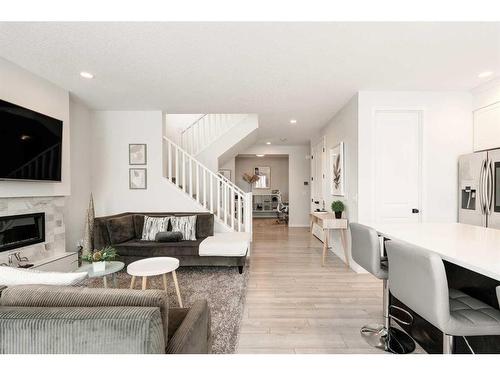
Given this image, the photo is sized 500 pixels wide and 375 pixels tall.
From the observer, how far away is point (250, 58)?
2.51 m

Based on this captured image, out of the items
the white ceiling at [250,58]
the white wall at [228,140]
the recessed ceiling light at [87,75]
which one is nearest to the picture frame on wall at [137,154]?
the white ceiling at [250,58]

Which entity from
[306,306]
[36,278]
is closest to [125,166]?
[36,278]

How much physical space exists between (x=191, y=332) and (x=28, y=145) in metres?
3.01

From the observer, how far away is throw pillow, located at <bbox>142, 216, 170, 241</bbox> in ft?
12.2

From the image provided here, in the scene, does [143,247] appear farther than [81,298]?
Yes

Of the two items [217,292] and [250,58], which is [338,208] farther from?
[250,58]

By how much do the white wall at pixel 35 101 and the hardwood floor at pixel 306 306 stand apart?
9.41ft

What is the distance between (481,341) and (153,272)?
7.85 feet

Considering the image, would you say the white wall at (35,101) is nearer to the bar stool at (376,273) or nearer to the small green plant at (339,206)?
the bar stool at (376,273)

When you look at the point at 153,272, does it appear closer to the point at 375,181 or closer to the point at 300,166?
the point at 375,181

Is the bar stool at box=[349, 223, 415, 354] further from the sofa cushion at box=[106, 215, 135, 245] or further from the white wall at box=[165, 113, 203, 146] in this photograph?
the white wall at box=[165, 113, 203, 146]

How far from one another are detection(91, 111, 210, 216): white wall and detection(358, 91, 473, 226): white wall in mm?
2797

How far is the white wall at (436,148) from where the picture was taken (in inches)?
138

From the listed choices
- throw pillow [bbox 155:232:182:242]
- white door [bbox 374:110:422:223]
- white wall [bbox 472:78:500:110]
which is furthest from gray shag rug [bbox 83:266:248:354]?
white wall [bbox 472:78:500:110]
